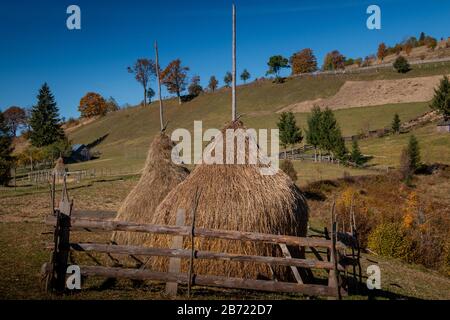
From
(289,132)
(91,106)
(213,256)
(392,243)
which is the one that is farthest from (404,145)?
(91,106)

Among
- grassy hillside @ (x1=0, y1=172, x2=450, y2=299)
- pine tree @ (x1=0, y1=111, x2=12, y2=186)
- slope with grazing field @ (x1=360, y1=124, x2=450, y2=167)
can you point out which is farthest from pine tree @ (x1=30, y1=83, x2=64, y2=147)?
slope with grazing field @ (x1=360, y1=124, x2=450, y2=167)

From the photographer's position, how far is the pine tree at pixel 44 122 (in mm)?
78125

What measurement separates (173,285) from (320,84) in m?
104

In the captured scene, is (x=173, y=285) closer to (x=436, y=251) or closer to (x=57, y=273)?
(x=57, y=273)

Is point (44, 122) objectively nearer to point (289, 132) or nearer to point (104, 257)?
point (289, 132)

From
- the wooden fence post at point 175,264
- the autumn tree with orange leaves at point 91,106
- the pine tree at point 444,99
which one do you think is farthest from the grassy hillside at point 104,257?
the autumn tree with orange leaves at point 91,106

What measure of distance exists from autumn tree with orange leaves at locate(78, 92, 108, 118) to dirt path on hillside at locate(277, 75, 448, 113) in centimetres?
6092

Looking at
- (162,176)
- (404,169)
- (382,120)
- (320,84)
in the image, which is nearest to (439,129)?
(382,120)

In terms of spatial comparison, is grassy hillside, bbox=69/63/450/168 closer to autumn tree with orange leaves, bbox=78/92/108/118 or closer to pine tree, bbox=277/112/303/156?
autumn tree with orange leaves, bbox=78/92/108/118

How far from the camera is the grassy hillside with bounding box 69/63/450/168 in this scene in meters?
75.0

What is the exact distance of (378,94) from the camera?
88375 millimetres

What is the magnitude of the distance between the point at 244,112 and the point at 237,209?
8217 centimetres
